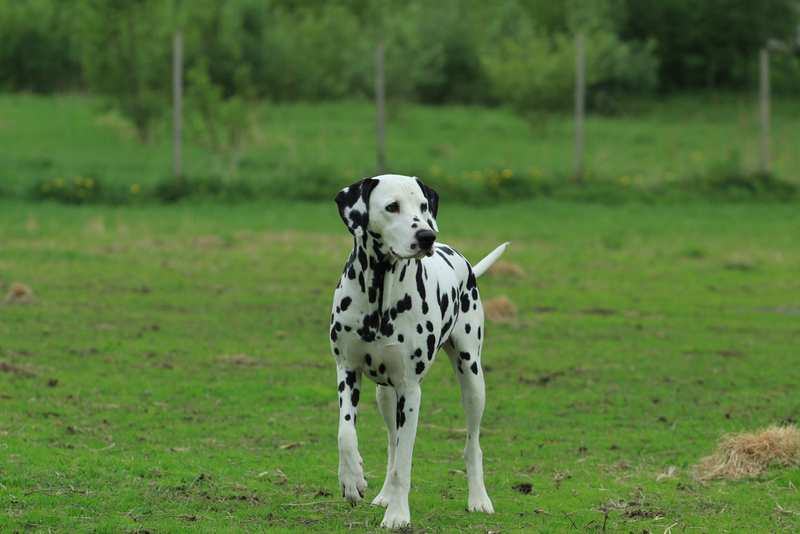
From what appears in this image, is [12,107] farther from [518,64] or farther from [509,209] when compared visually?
[509,209]

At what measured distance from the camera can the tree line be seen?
77.0 ft

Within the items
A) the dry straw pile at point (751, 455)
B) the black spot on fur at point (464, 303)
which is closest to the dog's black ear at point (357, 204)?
the black spot on fur at point (464, 303)

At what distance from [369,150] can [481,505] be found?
18609mm

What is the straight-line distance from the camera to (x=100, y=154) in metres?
23.7

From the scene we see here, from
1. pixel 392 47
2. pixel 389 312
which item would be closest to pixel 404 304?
pixel 389 312

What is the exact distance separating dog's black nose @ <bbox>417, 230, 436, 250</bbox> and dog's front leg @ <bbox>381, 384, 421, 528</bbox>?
92 cm

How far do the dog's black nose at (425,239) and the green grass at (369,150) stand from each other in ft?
52.6

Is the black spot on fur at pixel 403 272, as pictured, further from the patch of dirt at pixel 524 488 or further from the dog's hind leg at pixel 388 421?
the patch of dirt at pixel 524 488

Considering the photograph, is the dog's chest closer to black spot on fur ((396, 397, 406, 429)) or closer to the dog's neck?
the dog's neck

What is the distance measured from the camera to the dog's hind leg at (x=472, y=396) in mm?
5664

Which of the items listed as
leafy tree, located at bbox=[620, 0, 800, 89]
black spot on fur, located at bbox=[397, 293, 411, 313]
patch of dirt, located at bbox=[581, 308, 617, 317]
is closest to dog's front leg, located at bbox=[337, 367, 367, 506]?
black spot on fur, located at bbox=[397, 293, 411, 313]

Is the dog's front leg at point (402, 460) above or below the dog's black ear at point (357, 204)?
below

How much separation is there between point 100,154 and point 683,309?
53.4 ft

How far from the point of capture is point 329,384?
8867 millimetres
